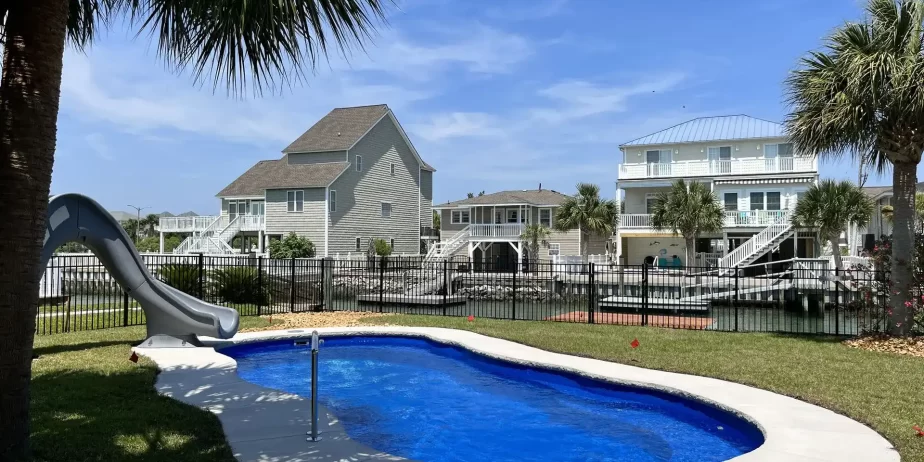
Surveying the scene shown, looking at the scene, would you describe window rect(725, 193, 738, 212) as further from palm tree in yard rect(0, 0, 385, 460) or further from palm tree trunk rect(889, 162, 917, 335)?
palm tree in yard rect(0, 0, 385, 460)

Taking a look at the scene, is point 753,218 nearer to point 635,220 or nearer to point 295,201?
point 635,220

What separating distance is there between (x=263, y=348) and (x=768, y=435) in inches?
432

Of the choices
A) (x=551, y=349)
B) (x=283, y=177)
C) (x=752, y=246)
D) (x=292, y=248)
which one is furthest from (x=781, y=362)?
(x=283, y=177)

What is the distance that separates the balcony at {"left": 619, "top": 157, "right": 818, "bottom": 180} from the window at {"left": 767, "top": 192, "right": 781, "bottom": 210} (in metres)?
1.36

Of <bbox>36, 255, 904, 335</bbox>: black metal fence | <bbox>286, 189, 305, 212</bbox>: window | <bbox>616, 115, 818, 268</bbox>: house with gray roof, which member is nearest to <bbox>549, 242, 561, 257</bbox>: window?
<bbox>616, 115, 818, 268</bbox>: house with gray roof

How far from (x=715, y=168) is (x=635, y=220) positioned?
19.4ft

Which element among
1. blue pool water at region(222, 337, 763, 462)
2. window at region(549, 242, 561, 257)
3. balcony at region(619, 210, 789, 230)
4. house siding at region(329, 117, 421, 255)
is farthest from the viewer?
window at region(549, 242, 561, 257)

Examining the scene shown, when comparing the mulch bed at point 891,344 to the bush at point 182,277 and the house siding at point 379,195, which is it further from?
the house siding at point 379,195

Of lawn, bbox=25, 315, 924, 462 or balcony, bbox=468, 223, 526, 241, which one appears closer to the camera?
lawn, bbox=25, 315, 924, 462

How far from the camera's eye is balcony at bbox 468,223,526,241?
41.2m

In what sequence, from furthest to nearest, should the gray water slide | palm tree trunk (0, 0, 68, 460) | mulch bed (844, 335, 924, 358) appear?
mulch bed (844, 335, 924, 358)
the gray water slide
palm tree trunk (0, 0, 68, 460)

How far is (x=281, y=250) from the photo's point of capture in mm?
35812

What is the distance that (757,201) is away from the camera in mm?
36688

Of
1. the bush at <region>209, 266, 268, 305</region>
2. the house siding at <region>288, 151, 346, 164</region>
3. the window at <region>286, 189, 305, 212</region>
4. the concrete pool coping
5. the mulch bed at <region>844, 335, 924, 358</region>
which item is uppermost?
the house siding at <region>288, 151, 346, 164</region>
